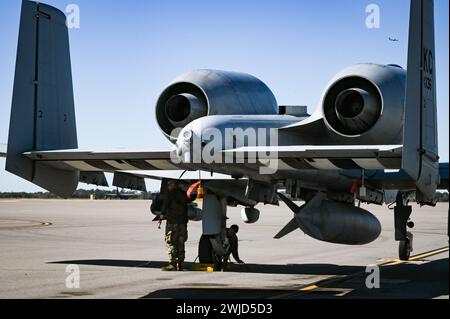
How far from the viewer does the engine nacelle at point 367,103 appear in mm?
12000

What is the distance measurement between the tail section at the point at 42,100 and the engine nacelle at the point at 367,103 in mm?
4439

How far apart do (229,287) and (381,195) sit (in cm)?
535

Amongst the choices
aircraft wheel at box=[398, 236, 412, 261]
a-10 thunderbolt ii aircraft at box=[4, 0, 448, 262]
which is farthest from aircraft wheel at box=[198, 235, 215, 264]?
aircraft wheel at box=[398, 236, 412, 261]

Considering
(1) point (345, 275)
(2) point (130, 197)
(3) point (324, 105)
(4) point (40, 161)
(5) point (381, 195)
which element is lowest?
(2) point (130, 197)

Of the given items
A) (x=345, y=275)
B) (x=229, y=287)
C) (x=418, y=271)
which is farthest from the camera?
(x=418, y=271)

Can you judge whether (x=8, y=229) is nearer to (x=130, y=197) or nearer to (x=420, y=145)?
(x=420, y=145)

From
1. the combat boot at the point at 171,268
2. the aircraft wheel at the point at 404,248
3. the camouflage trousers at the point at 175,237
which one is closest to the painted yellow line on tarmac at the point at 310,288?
the camouflage trousers at the point at 175,237

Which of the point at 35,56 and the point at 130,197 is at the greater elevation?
the point at 35,56

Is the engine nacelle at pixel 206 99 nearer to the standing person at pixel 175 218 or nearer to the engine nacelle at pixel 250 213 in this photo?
the standing person at pixel 175 218

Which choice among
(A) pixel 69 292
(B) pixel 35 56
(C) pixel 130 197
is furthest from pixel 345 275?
(C) pixel 130 197

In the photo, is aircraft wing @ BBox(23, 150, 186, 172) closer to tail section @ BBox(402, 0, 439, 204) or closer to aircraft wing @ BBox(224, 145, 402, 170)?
aircraft wing @ BBox(224, 145, 402, 170)

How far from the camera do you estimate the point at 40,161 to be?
487 inches

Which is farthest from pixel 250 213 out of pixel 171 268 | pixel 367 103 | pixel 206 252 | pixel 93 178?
pixel 367 103

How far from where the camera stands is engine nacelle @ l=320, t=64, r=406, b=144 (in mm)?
12000
